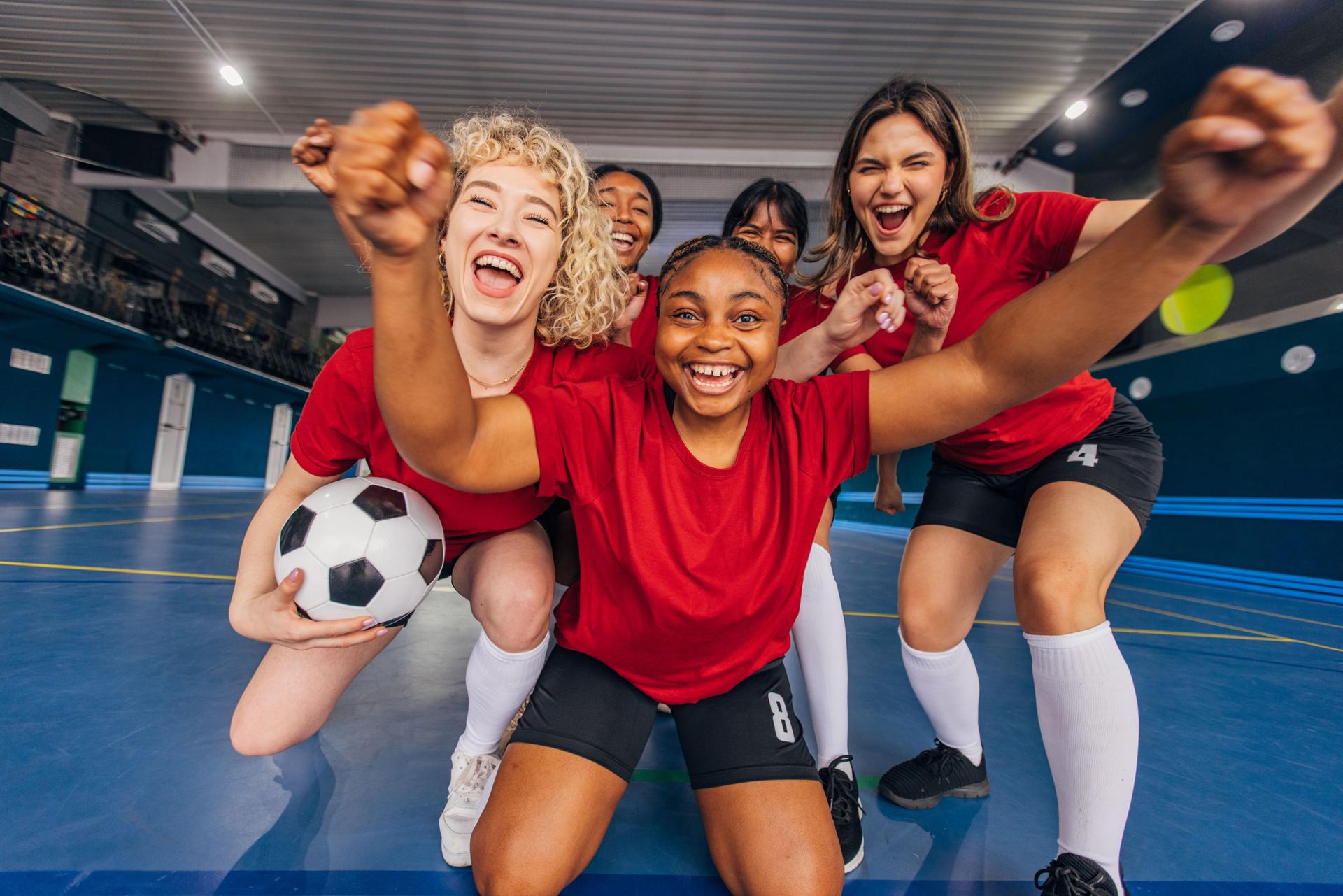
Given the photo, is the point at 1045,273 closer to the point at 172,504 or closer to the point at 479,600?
the point at 479,600

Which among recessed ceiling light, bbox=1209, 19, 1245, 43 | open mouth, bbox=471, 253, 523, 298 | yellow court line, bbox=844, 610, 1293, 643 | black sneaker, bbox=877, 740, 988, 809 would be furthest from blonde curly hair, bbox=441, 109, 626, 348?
recessed ceiling light, bbox=1209, 19, 1245, 43

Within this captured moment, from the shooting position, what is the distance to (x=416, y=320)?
35.0 inches

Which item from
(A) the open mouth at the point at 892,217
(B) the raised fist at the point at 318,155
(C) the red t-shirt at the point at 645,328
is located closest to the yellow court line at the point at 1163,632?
(C) the red t-shirt at the point at 645,328

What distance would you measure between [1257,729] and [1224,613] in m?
3.59

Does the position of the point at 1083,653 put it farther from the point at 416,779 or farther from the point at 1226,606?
the point at 1226,606

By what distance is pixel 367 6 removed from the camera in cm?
669

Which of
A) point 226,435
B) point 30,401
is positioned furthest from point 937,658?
point 226,435

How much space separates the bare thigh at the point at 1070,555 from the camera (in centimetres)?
129

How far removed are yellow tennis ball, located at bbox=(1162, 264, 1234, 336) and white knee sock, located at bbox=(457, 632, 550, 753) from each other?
30.1ft

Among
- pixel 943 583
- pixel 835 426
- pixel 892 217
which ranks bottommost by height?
pixel 943 583

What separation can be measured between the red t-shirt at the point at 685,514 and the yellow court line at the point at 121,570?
356 centimetres

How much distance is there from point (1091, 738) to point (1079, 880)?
0.82ft

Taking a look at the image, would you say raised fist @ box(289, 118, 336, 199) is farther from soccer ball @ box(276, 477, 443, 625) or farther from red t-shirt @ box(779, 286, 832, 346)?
red t-shirt @ box(779, 286, 832, 346)

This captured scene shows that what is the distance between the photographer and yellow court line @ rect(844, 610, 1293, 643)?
12.4 ft
